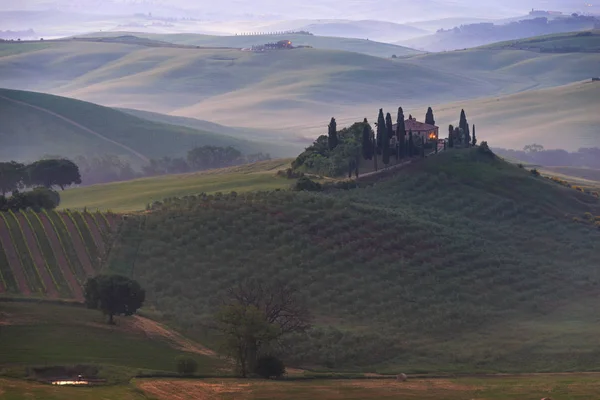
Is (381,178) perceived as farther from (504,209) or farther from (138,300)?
(138,300)

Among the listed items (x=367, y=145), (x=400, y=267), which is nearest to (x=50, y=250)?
(x=400, y=267)

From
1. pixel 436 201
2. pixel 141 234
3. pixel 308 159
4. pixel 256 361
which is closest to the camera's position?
pixel 256 361

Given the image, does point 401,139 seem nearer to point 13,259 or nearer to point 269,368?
point 13,259

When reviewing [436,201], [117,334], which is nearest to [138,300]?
[117,334]

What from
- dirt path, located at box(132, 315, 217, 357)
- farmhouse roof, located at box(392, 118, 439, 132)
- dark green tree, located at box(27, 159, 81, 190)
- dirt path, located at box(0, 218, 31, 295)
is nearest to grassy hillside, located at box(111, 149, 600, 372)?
dirt path, located at box(132, 315, 217, 357)

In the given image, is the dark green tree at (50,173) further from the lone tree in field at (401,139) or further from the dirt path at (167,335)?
the dirt path at (167,335)

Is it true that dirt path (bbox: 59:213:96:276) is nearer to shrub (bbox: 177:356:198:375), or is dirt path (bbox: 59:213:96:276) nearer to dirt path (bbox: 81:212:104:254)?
dirt path (bbox: 81:212:104:254)
